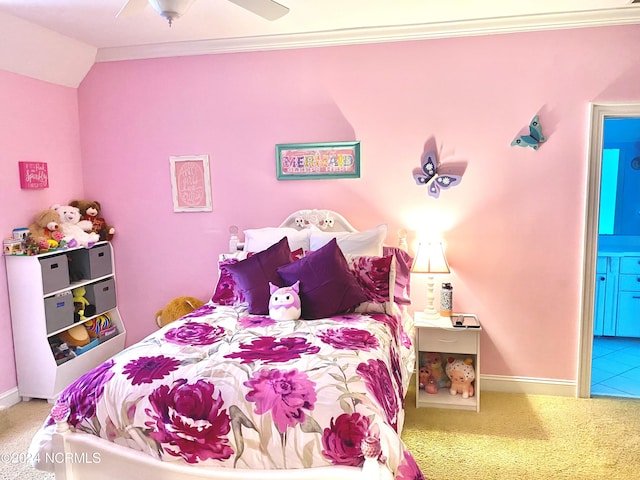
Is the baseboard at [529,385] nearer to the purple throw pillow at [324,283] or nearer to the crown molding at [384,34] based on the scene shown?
the purple throw pillow at [324,283]

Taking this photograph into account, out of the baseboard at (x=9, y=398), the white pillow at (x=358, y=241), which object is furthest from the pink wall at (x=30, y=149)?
the white pillow at (x=358, y=241)

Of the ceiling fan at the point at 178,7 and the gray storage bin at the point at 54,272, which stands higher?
the ceiling fan at the point at 178,7

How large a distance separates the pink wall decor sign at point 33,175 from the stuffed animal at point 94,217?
11.5 inches

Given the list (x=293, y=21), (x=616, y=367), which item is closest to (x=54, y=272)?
(x=293, y=21)

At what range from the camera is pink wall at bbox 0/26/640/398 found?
319 centimetres

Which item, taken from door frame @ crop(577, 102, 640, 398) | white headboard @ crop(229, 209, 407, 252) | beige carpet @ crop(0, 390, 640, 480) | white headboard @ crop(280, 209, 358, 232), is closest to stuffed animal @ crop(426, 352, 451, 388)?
beige carpet @ crop(0, 390, 640, 480)

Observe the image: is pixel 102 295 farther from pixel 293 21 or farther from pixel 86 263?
pixel 293 21

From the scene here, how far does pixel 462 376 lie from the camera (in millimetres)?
3174

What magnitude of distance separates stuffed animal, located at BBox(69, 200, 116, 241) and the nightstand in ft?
8.13

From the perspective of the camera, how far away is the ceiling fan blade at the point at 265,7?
7.05 ft

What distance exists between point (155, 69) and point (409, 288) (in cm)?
249

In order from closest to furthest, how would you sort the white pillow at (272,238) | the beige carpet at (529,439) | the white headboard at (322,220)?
the beige carpet at (529,439) < the white pillow at (272,238) < the white headboard at (322,220)

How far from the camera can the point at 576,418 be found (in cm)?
300

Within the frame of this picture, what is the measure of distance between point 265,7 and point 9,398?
2999 millimetres
